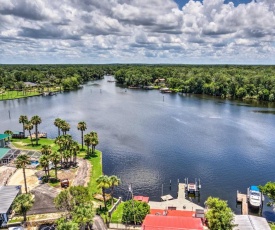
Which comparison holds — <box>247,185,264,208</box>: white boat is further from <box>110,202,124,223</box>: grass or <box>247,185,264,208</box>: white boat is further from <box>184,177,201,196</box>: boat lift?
<box>110,202,124,223</box>: grass

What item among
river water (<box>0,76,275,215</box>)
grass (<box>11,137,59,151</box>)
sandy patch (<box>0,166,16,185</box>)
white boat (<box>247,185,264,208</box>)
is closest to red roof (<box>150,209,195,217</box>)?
river water (<box>0,76,275,215</box>)

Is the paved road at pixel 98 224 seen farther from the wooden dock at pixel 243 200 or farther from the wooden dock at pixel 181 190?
the wooden dock at pixel 243 200

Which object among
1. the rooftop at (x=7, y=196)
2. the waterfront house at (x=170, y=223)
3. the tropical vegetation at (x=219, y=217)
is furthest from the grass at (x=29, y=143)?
the tropical vegetation at (x=219, y=217)

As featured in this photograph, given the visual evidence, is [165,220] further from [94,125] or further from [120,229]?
[94,125]

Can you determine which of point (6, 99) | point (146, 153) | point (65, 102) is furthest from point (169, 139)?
point (6, 99)

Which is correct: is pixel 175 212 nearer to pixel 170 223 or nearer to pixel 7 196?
pixel 170 223

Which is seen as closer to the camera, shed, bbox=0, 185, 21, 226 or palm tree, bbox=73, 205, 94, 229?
palm tree, bbox=73, 205, 94, 229
